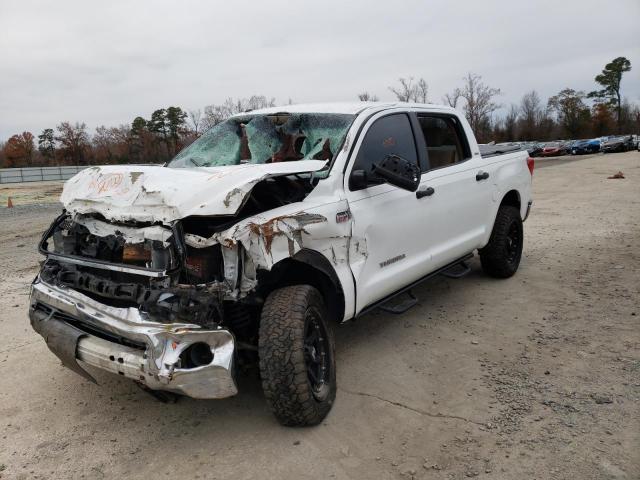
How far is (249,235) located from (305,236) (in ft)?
1.48

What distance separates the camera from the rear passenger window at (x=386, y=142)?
13.1 feet

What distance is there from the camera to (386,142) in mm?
4223

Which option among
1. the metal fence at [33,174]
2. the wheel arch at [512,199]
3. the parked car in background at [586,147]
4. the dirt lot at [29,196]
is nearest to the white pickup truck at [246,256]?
the wheel arch at [512,199]

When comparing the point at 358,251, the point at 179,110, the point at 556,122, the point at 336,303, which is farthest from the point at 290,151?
the point at 556,122

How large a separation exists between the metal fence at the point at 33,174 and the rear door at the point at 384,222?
3642 centimetres

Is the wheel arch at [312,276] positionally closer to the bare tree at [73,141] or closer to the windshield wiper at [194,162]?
the windshield wiper at [194,162]

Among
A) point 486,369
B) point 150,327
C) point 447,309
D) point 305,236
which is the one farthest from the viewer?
point 447,309

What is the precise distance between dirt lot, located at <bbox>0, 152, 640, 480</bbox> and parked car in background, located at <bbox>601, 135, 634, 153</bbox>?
147 ft

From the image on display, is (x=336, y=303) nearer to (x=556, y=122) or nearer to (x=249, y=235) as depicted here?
(x=249, y=235)

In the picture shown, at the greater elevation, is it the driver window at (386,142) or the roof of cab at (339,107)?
the roof of cab at (339,107)

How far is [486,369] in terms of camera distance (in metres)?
3.94

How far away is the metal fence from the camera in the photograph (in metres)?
37.1

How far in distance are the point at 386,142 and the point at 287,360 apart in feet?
6.61

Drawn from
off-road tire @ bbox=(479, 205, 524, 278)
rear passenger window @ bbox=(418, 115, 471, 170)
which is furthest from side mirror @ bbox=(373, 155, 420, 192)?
off-road tire @ bbox=(479, 205, 524, 278)
